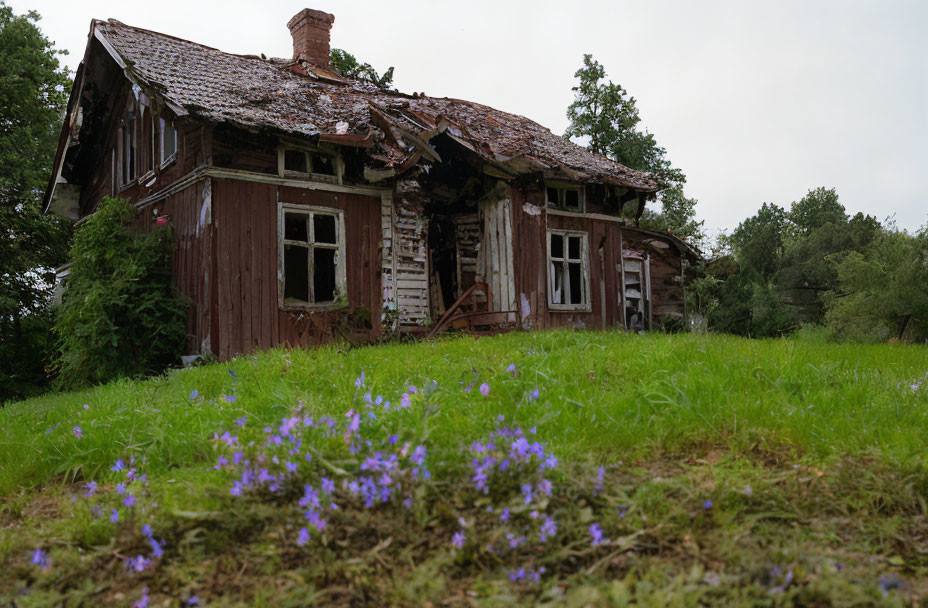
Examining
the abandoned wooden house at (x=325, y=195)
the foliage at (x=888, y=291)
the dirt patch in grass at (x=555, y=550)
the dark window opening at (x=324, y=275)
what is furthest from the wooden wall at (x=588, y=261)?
the dirt patch in grass at (x=555, y=550)

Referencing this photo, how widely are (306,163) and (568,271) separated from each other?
568 centimetres

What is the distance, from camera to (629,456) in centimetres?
329

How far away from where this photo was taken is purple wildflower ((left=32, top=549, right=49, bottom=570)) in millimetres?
2553

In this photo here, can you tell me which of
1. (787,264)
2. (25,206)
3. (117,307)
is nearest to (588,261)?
(117,307)

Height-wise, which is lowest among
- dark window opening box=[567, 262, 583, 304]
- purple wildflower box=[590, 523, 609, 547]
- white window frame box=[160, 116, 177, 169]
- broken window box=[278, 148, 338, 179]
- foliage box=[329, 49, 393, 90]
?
purple wildflower box=[590, 523, 609, 547]

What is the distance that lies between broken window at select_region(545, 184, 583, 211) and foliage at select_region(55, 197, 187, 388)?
7.20 meters

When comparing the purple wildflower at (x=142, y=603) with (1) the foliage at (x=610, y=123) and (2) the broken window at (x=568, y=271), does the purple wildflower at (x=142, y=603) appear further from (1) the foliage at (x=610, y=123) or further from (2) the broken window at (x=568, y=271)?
(1) the foliage at (x=610, y=123)

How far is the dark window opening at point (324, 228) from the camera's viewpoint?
1083 centimetres

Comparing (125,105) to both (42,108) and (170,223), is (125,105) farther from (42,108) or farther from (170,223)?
(42,108)

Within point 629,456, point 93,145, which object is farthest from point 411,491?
point 93,145

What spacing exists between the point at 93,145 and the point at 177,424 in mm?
12697

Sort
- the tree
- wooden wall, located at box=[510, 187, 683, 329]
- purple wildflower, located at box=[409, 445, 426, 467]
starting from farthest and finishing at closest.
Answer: the tree
wooden wall, located at box=[510, 187, 683, 329]
purple wildflower, located at box=[409, 445, 426, 467]

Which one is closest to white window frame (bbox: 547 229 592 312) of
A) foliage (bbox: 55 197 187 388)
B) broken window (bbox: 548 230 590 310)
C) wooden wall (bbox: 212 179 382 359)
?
broken window (bbox: 548 230 590 310)

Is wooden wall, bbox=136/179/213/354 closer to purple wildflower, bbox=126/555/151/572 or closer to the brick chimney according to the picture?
the brick chimney
